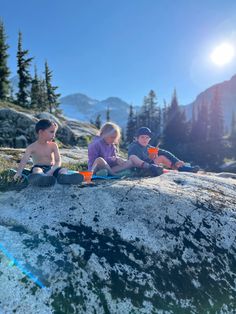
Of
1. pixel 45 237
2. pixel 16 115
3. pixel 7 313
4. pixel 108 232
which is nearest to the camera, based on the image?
pixel 7 313

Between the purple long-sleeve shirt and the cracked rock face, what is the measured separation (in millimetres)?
2250

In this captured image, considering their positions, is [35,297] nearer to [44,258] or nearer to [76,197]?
[44,258]

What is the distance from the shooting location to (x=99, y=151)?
7020 millimetres

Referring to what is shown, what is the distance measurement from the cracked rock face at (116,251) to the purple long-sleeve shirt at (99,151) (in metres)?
2.25

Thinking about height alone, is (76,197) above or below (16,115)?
below

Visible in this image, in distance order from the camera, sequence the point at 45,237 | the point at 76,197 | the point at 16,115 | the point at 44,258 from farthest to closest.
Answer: the point at 16,115 → the point at 76,197 → the point at 45,237 → the point at 44,258

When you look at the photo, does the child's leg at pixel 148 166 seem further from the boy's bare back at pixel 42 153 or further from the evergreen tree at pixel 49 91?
the evergreen tree at pixel 49 91

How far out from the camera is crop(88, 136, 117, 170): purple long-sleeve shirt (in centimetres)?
696

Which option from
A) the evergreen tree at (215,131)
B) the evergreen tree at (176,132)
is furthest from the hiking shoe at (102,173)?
the evergreen tree at (176,132)

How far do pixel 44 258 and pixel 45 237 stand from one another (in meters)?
0.38

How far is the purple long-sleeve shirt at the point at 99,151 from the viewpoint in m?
6.96

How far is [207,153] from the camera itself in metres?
56.5

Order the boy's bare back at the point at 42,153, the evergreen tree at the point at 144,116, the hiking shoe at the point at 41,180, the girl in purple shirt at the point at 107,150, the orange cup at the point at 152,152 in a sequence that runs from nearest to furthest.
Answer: the hiking shoe at the point at 41,180, the boy's bare back at the point at 42,153, the girl in purple shirt at the point at 107,150, the orange cup at the point at 152,152, the evergreen tree at the point at 144,116

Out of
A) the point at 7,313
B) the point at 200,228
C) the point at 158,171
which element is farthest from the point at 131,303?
the point at 158,171
